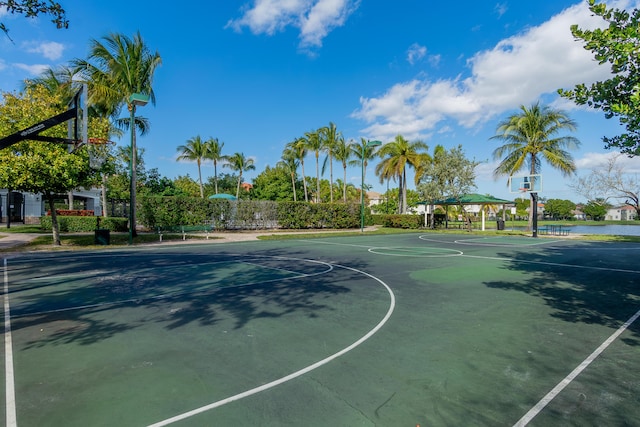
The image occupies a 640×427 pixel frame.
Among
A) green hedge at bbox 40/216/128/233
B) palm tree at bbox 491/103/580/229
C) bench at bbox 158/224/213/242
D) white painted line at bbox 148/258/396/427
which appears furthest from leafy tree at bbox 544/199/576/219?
white painted line at bbox 148/258/396/427

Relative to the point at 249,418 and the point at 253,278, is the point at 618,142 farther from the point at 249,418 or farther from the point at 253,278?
the point at 253,278

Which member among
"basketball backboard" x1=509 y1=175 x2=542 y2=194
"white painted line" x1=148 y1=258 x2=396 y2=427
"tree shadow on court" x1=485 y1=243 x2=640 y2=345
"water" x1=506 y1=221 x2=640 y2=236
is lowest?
"water" x1=506 y1=221 x2=640 y2=236

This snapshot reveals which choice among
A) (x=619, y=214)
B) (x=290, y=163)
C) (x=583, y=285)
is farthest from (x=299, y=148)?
(x=619, y=214)

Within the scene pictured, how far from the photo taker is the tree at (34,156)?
567 inches

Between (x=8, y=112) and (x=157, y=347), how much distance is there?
16.3m

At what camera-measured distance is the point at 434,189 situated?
33031 mm

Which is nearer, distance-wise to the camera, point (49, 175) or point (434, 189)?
point (49, 175)

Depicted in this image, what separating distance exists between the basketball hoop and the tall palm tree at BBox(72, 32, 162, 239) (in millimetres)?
2189

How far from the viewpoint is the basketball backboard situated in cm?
2828

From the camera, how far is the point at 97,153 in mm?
17188

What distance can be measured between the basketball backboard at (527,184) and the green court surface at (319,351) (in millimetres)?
21127

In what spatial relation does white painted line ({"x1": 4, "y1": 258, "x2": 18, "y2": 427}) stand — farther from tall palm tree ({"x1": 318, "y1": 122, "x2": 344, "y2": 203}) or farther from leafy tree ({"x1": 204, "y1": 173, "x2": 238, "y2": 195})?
leafy tree ({"x1": 204, "y1": 173, "x2": 238, "y2": 195})

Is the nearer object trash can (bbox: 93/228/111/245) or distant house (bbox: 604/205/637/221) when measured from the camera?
trash can (bbox: 93/228/111/245)

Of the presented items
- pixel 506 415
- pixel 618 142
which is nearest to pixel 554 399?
pixel 506 415
